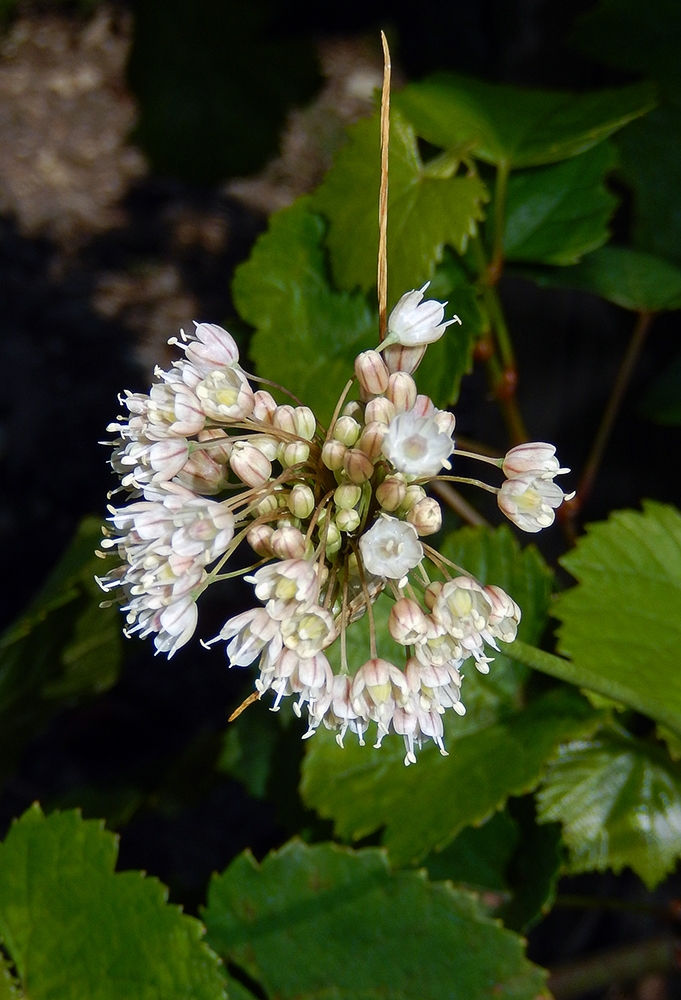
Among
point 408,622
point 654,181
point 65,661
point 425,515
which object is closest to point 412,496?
point 425,515

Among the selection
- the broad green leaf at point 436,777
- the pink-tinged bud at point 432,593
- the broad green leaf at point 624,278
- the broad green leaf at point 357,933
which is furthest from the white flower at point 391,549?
the broad green leaf at point 624,278

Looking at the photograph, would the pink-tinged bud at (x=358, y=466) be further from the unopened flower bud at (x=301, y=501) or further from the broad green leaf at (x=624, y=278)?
the broad green leaf at (x=624, y=278)

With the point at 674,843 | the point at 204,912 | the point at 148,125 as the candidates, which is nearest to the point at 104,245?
the point at 148,125

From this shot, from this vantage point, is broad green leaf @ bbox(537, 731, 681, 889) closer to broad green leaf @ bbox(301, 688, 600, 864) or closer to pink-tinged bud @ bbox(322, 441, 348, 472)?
broad green leaf @ bbox(301, 688, 600, 864)

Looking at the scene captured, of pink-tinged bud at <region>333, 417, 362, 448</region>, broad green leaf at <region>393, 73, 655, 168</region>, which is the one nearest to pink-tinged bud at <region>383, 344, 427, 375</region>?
pink-tinged bud at <region>333, 417, 362, 448</region>

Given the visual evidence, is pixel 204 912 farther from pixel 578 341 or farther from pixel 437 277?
pixel 578 341

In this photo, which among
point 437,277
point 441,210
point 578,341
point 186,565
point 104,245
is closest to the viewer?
point 186,565
